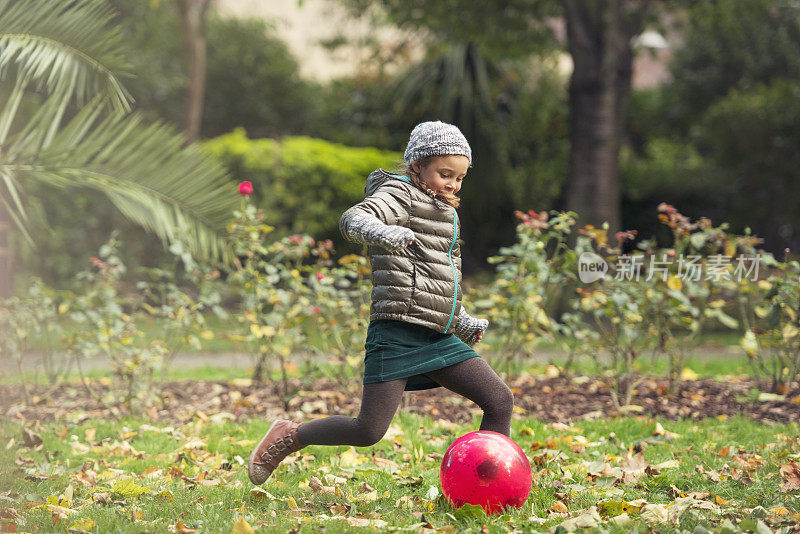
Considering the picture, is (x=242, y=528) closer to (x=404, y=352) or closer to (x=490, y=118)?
(x=404, y=352)

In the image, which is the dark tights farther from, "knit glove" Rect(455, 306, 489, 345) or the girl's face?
the girl's face

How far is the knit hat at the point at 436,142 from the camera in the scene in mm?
2992

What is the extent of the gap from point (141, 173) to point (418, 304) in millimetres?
2581

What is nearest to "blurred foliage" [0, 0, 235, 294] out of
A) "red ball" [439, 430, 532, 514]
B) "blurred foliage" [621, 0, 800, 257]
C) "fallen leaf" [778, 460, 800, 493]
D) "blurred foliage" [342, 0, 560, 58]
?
"red ball" [439, 430, 532, 514]

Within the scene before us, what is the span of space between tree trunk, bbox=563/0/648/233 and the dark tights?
17.9ft

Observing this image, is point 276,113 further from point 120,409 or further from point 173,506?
point 173,506

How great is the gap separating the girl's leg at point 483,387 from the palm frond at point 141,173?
2325mm

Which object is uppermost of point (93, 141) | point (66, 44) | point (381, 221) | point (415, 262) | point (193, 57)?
point (193, 57)

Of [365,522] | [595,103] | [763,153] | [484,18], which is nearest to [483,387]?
[365,522]

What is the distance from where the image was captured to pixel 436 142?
9.81 ft

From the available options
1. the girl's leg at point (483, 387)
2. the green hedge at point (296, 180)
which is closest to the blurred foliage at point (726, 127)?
the green hedge at point (296, 180)

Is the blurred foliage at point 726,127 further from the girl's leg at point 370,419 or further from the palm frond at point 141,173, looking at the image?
the girl's leg at point 370,419

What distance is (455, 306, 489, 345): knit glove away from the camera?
126 inches

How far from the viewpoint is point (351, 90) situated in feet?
51.5
